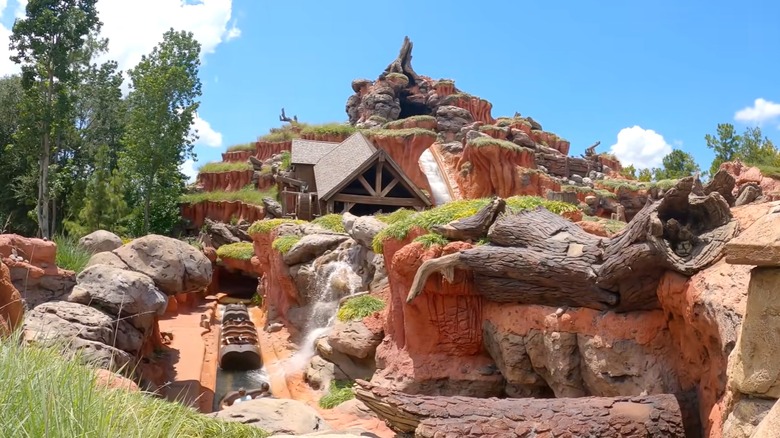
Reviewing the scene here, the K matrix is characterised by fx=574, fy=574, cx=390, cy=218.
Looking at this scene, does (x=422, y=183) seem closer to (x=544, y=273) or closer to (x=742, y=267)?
(x=544, y=273)

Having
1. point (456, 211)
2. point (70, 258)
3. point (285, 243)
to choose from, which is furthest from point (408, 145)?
point (456, 211)

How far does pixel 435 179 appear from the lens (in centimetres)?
3319

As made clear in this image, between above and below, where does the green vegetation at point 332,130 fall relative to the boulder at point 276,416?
above

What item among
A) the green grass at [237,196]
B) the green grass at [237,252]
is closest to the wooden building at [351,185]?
the green grass at [237,252]

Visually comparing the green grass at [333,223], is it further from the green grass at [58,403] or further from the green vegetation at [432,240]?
the green grass at [58,403]

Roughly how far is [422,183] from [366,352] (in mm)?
22537

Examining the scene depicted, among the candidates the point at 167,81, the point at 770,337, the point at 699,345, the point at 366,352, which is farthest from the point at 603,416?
the point at 167,81

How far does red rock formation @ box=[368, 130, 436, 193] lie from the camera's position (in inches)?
1227

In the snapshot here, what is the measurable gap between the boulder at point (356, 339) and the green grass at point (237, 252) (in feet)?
39.1

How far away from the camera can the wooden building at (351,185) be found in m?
21.4

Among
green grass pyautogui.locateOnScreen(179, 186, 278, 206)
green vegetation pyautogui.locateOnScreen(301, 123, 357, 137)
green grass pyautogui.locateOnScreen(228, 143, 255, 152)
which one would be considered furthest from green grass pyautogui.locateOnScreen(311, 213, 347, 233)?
green grass pyautogui.locateOnScreen(228, 143, 255, 152)

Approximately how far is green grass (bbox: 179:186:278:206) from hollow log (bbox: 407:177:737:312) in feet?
82.6

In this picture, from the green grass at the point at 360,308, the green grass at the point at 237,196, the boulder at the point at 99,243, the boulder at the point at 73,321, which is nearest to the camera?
the boulder at the point at 73,321

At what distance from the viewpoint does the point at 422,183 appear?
32156 mm
